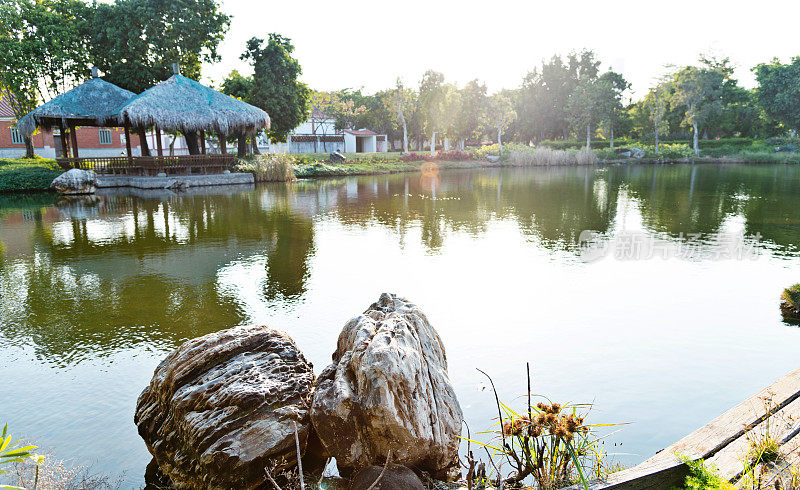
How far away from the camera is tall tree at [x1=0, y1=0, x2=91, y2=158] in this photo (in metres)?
24.8

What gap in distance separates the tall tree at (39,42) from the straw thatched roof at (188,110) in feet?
25.3

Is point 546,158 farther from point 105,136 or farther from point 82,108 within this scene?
point 105,136

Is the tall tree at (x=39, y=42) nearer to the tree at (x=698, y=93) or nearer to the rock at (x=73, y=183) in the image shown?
the rock at (x=73, y=183)

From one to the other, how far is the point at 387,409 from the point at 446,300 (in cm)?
363

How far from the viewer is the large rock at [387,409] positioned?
9.43 ft

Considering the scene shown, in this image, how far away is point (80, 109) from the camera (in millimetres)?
21484

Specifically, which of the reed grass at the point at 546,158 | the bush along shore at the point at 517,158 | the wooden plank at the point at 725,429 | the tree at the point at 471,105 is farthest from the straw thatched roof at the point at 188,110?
the tree at the point at 471,105

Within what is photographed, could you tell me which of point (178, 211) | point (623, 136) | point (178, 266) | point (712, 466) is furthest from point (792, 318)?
point (623, 136)

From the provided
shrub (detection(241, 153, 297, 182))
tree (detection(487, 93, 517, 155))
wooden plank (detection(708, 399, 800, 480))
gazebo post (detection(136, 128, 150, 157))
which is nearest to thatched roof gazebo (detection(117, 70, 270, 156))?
gazebo post (detection(136, 128, 150, 157))

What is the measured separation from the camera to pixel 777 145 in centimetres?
4009

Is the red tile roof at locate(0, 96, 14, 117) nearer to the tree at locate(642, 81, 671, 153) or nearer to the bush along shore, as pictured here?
the bush along shore

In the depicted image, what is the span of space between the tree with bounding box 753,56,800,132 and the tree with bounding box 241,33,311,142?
124 feet

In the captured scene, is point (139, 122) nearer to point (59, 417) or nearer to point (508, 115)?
point (59, 417)

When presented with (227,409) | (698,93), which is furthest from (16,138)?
(698,93)
